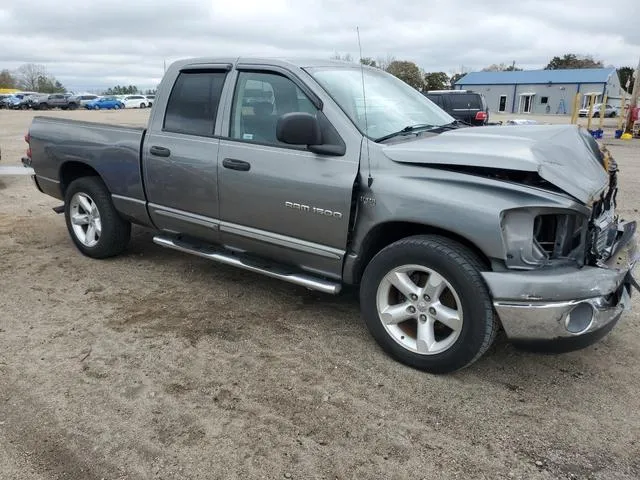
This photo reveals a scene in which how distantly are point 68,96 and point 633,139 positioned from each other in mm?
48703

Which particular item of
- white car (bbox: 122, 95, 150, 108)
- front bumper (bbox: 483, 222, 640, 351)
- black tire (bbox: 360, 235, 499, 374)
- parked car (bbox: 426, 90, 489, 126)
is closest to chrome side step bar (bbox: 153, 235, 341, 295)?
black tire (bbox: 360, 235, 499, 374)

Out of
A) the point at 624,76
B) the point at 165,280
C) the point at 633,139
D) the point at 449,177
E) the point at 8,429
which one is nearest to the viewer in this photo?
the point at 8,429

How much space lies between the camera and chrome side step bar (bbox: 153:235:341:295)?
3771 millimetres

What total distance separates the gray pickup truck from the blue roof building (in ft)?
209

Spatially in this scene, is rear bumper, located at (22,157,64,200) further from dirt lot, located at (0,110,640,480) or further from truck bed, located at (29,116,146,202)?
dirt lot, located at (0,110,640,480)

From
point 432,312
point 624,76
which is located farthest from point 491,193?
point 624,76

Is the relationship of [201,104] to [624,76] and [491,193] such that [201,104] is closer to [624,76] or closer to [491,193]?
[491,193]

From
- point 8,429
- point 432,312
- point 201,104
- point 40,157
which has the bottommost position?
point 8,429

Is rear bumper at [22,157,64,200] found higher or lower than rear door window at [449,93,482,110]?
lower

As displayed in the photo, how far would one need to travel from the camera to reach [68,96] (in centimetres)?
5303

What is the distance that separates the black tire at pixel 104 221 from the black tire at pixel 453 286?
2818mm

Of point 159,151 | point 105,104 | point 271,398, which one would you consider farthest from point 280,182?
point 105,104

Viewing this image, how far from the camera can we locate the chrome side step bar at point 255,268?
148 inches

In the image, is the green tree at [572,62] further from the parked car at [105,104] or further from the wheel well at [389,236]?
the wheel well at [389,236]
